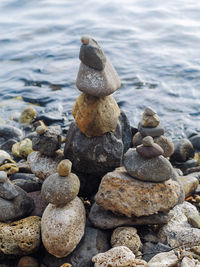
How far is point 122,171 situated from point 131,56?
908 cm

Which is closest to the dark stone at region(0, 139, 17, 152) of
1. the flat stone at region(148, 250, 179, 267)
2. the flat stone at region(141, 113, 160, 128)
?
the flat stone at region(141, 113, 160, 128)

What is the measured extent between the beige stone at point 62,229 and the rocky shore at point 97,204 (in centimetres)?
1

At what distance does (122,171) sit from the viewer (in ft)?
15.3

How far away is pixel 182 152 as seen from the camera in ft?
23.2

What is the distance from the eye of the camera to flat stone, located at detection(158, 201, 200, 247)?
4.34 m

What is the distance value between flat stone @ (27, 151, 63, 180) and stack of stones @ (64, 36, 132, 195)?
0.62ft

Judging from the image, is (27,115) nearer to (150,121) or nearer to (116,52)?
(150,121)

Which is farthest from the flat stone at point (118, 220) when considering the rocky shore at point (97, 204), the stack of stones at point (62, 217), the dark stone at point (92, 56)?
the dark stone at point (92, 56)

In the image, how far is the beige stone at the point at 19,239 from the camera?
4.22 m

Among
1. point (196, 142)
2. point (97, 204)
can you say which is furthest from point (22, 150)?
point (196, 142)

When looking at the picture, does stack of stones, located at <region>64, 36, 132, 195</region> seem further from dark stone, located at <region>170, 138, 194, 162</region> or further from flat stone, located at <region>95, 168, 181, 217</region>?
dark stone, located at <region>170, 138, 194, 162</region>

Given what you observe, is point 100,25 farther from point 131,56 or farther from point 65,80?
point 65,80

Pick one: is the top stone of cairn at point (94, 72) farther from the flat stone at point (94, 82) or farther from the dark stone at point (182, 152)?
the dark stone at point (182, 152)

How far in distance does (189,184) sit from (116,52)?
8571mm
